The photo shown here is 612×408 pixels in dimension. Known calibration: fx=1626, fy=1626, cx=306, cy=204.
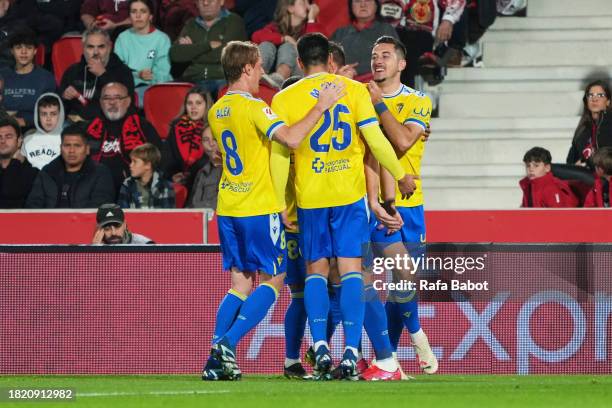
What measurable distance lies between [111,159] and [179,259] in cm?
345

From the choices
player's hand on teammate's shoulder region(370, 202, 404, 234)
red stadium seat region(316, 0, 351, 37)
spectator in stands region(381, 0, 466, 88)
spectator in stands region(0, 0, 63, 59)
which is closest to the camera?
player's hand on teammate's shoulder region(370, 202, 404, 234)

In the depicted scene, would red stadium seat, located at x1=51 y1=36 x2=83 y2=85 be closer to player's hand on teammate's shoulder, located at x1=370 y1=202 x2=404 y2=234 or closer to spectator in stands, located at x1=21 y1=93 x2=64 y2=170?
spectator in stands, located at x1=21 y1=93 x2=64 y2=170

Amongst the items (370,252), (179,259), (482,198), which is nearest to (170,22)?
(482,198)

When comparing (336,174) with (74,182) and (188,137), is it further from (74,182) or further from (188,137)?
(188,137)

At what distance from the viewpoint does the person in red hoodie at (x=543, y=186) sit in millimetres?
14250

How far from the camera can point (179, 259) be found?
40.8 feet

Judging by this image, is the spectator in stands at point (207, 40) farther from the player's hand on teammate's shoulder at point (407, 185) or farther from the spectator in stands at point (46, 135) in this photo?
the player's hand on teammate's shoulder at point (407, 185)

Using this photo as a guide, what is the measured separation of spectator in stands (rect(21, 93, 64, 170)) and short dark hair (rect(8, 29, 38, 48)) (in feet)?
3.55

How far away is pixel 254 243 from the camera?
10.3 m

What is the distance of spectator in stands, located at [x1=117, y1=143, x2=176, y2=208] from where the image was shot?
1448 centimetres

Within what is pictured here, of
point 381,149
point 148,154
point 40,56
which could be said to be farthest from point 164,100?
point 381,149

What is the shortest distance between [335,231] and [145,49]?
759cm

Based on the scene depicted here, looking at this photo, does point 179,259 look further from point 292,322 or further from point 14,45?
point 14,45

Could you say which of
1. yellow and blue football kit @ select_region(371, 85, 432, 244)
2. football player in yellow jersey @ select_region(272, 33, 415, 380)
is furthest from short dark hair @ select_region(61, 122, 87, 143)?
football player in yellow jersey @ select_region(272, 33, 415, 380)
